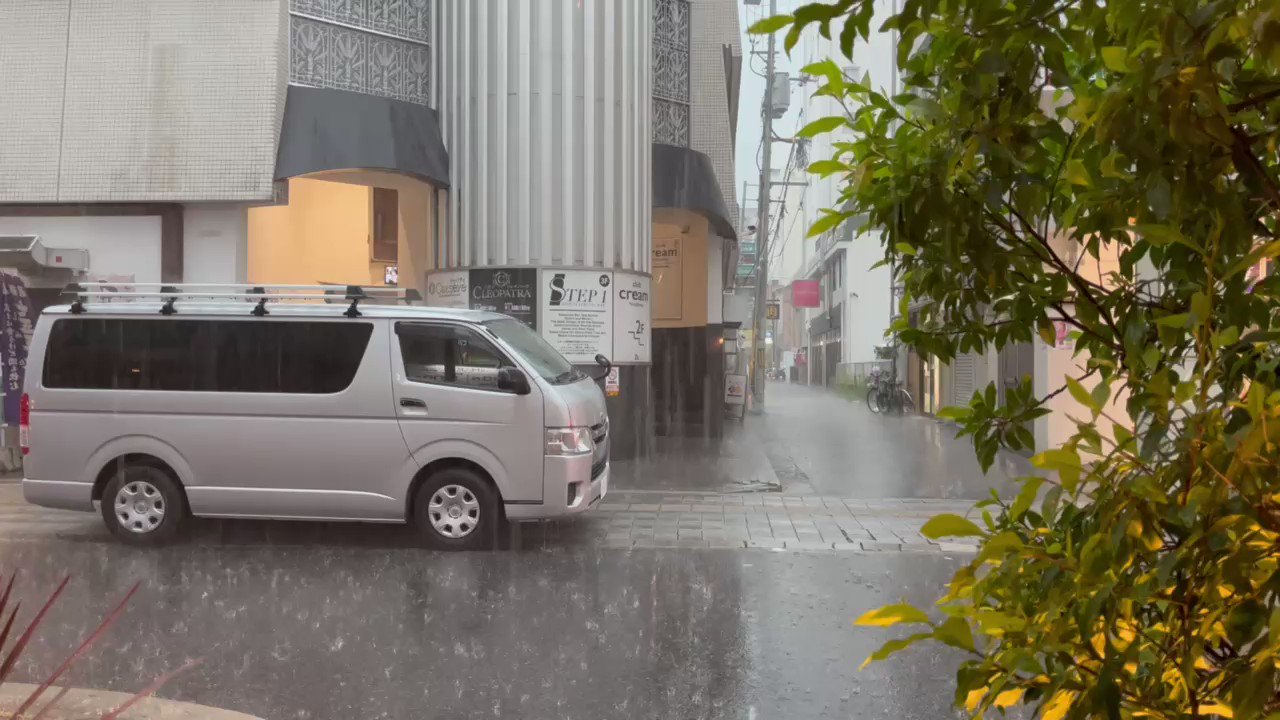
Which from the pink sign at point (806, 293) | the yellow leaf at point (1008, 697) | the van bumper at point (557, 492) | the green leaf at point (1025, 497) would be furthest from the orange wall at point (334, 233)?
the pink sign at point (806, 293)

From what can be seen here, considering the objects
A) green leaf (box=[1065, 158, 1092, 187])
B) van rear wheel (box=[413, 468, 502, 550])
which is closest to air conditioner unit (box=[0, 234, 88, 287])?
van rear wheel (box=[413, 468, 502, 550])

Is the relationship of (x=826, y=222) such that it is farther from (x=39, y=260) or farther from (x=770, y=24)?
(x=39, y=260)

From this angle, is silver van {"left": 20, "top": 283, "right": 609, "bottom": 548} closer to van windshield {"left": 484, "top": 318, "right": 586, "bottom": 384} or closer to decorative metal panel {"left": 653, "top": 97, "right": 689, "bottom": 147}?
van windshield {"left": 484, "top": 318, "right": 586, "bottom": 384}

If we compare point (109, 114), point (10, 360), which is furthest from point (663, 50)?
point (10, 360)

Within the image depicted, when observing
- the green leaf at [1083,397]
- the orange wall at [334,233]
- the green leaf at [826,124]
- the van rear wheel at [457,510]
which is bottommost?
A: the van rear wheel at [457,510]

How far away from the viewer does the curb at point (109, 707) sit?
13.3 feet

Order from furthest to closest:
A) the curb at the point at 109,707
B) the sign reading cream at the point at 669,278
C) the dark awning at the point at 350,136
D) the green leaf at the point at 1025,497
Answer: the sign reading cream at the point at 669,278 → the dark awning at the point at 350,136 → the curb at the point at 109,707 → the green leaf at the point at 1025,497

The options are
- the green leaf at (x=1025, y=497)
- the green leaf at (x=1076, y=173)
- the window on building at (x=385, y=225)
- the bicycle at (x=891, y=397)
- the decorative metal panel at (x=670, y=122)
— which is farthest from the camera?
the bicycle at (x=891, y=397)

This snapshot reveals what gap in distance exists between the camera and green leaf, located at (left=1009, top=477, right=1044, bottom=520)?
4.98 feet

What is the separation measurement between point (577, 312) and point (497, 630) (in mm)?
8135

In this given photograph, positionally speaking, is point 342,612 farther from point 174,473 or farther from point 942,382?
point 942,382

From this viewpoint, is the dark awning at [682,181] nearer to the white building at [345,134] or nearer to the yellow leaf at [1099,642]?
the white building at [345,134]

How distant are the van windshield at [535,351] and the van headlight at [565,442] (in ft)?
1.50

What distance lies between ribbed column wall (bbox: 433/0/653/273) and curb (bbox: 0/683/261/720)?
9.82 meters
